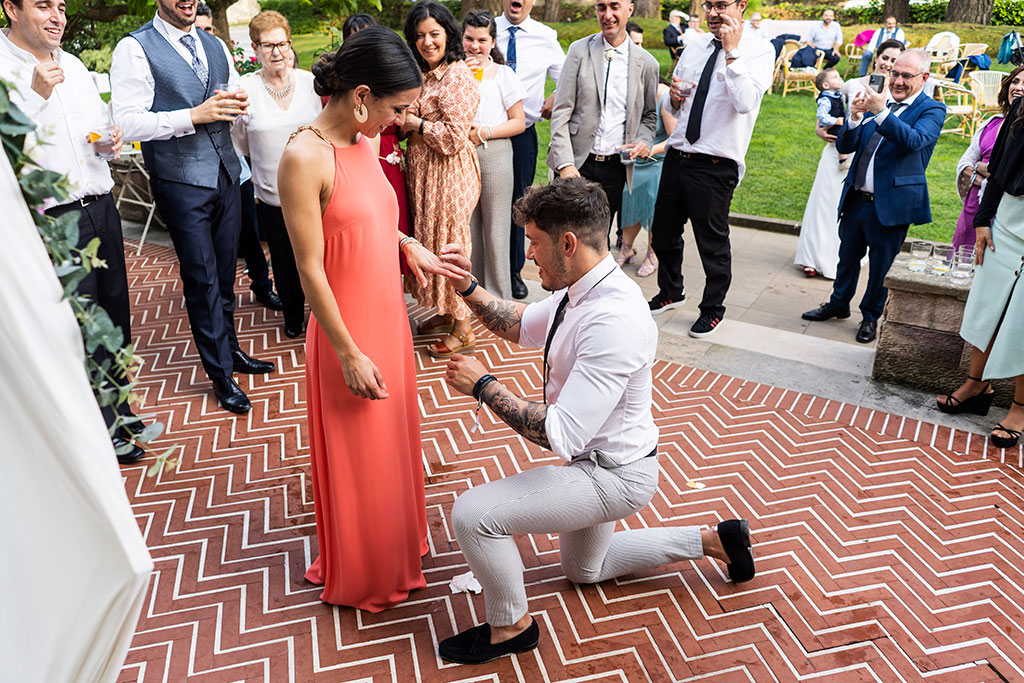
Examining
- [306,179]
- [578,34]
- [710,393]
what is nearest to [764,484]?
[710,393]

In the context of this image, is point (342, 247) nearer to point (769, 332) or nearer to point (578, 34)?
point (769, 332)

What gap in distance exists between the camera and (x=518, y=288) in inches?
272

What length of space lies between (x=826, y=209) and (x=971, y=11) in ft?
60.2

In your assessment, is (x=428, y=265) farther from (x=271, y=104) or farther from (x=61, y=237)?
(x=271, y=104)

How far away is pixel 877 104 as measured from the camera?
5.36m

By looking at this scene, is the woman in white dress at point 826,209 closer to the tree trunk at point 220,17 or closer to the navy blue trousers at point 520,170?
the navy blue trousers at point 520,170

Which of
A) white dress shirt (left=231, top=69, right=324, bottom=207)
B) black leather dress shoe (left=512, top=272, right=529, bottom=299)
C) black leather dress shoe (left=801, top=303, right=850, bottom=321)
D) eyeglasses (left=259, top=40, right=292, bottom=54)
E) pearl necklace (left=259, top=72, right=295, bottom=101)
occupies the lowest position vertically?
black leather dress shoe (left=801, top=303, right=850, bottom=321)

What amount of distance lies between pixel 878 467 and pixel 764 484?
70 centimetres

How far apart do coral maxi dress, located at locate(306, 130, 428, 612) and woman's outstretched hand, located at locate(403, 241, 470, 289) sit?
0.18m

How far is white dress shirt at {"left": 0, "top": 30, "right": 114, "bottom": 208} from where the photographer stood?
3766 millimetres

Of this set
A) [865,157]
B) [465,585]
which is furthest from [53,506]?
[865,157]

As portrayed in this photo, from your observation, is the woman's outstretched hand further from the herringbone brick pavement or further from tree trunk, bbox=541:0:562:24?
tree trunk, bbox=541:0:562:24

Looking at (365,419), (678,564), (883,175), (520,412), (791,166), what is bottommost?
(678,564)

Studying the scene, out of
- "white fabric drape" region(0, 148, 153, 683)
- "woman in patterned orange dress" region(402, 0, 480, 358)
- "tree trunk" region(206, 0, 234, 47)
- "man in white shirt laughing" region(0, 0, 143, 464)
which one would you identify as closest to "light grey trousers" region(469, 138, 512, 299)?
"woman in patterned orange dress" region(402, 0, 480, 358)
